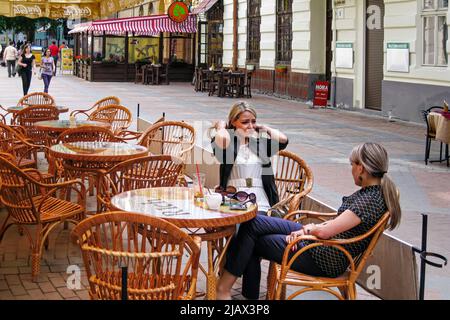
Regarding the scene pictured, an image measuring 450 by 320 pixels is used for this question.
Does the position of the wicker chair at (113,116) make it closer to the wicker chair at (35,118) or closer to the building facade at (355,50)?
the wicker chair at (35,118)

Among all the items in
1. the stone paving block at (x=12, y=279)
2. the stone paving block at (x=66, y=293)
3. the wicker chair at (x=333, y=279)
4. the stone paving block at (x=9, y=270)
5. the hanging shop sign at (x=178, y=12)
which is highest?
the hanging shop sign at (x=178, y=12)

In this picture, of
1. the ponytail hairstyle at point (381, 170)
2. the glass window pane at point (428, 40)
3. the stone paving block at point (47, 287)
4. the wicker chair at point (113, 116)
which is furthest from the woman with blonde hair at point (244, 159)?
the glass window pane at point (428, 40)

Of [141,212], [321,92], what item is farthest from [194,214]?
[321,92]

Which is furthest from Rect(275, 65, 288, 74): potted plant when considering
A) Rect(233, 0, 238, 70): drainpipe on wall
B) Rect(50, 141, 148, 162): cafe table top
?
Rect(50, 141, 148, 162): cafe table top

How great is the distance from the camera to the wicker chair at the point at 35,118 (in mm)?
9516

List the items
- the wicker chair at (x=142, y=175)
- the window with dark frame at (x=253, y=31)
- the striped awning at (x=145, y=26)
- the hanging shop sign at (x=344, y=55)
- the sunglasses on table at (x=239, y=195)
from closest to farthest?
1. the sunglasses on table at (x=239, y=195)
2. the wicker chair at (x=142, y=175)
3. the hanging shop sign at (x=344, y=55)
4. the window with dark frame at (x=253, y=31)
5. the striped awning at (x=145, y=26)

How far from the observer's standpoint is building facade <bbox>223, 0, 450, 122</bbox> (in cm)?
1570

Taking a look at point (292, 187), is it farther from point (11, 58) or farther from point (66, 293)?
point (11, 58)

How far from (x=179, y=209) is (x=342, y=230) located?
1034 mm

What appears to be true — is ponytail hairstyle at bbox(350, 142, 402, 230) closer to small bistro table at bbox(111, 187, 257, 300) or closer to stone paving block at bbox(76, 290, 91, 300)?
small bistro table at bbox(111, 187, 257, 300)

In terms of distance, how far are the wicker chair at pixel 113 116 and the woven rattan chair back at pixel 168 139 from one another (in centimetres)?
175

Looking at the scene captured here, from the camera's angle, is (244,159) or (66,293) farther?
(244,159)

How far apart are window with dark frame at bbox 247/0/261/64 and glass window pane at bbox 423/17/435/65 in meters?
11.5

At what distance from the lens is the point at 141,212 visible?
13.9ft
